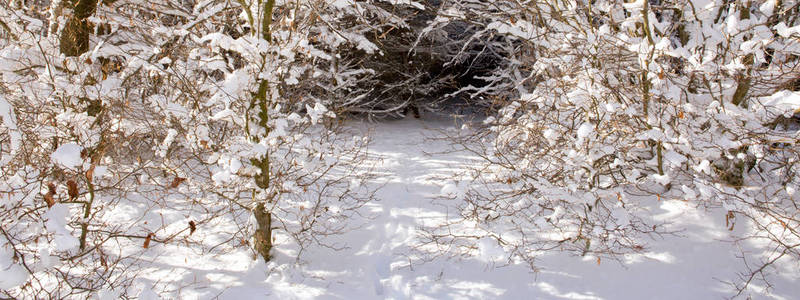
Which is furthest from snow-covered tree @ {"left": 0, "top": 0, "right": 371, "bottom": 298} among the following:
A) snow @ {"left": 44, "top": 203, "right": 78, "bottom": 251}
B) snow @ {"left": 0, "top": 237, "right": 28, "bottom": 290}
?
snow @ {"left": 0, "top": 237, "right": 28, "bottom": 290}

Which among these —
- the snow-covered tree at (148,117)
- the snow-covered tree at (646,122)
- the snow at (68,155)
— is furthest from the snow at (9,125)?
the snow-covered tree at (646,122)

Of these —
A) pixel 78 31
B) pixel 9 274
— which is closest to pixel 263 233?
pixel 9 274

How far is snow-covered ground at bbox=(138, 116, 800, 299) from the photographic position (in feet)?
13.2

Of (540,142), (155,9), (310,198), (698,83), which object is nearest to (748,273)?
(698,83)

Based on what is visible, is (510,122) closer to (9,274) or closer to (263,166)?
(263,166)

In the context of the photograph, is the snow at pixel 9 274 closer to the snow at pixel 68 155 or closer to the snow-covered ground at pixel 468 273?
the snow at pixel 68 155

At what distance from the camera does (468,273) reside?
443cm

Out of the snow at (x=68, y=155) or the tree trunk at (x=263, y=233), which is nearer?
the snow at (x=68, y=155)

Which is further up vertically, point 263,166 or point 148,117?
point 148,117

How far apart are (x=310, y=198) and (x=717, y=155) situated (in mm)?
4593

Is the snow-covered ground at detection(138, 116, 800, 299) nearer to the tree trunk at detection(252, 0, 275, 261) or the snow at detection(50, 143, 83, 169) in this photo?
the tree trunk at detection(252, 0, 275, 261)

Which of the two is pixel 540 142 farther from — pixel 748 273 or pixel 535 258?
pixel 748 273

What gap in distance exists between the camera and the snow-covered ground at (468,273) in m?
4.03

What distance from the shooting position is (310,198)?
5941mm
